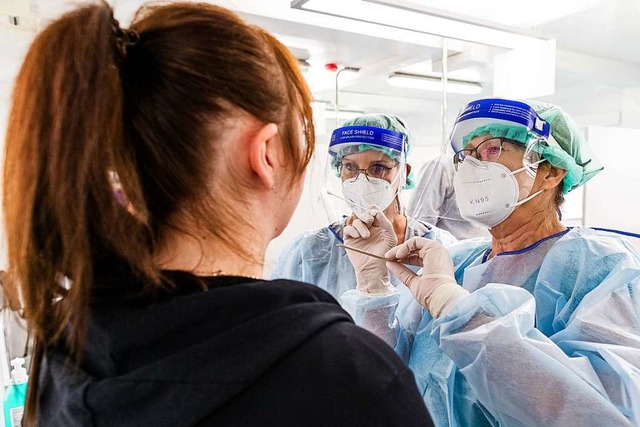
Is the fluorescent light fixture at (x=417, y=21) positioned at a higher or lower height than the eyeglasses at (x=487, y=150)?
higher

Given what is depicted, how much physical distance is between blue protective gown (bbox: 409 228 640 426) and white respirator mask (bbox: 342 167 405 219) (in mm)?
444

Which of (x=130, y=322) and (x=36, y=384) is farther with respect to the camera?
(x=36, y=384)

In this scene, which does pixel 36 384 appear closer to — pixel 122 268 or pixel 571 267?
pixel 122 268

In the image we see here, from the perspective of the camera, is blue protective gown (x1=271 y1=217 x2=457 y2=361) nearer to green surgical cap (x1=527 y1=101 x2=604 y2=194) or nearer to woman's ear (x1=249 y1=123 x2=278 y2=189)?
green surgical cap (x1=527 y1=101 x2=604 y2=194)

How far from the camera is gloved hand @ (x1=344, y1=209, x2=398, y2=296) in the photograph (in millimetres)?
1231

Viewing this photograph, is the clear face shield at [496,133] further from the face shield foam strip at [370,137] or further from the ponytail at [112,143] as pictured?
the ponytail at [112,143]

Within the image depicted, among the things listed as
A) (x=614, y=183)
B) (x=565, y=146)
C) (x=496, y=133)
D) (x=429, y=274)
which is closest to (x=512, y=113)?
(x=496, y=133)

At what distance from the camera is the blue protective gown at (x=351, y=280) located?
1167 millimetres

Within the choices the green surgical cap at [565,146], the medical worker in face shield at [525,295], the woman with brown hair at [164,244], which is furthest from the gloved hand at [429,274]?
the woman with brown hair at [164,244]

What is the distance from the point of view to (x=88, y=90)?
0.44 meters

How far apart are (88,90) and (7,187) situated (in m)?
0.17

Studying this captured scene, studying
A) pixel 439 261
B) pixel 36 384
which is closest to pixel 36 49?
pixel 36 384

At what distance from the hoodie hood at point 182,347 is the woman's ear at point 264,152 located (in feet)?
0.43

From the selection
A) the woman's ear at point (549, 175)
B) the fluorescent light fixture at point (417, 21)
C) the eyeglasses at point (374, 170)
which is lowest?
the eyeglasses at point (374, 170)
